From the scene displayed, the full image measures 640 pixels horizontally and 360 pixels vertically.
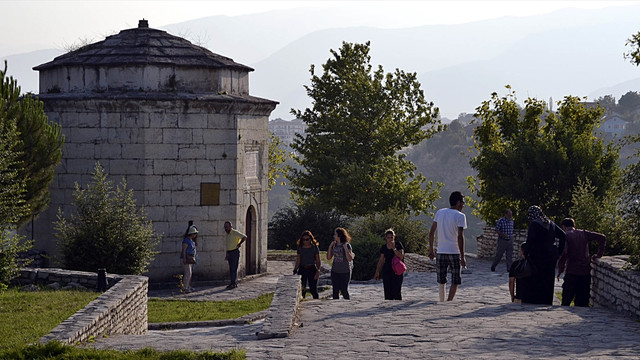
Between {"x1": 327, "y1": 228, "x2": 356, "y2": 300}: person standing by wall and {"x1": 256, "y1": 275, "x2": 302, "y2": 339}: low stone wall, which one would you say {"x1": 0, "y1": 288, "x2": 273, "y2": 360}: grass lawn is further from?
{"x1": 327, "y1": 228, "x2": 356, "y2": 300}: person standing by wall

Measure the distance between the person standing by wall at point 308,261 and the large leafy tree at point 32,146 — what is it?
5642 mm

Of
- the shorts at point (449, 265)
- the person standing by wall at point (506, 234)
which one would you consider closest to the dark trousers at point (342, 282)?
the shorts at point (449, 265)

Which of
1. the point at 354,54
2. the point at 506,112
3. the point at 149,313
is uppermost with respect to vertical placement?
the point at 354,54

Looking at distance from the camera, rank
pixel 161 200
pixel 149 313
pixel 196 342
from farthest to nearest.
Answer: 1. pixel 161 200
2. pixel 149 313
3. pixel 196 342

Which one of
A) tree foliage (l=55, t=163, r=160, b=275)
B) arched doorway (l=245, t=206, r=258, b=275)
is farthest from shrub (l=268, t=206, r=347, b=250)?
tree foliage (l=55, t=163, r=160, b=275)

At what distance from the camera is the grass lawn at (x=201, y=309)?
49.8 ft

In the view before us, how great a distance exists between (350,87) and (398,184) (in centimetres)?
443

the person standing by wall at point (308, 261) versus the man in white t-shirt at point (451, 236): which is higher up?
the man in white t-shirt at point (451, 236)

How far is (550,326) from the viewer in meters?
10.0

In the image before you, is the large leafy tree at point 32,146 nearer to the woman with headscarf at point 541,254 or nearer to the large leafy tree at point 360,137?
the woman with headscarf at point 541,254

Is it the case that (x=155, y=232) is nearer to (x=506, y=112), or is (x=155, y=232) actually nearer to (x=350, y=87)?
(x=506, y=112)

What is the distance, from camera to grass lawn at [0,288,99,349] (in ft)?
33.0

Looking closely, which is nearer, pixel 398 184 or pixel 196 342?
pixel 196 342

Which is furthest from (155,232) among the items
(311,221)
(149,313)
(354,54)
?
(354,54)
